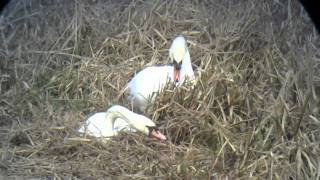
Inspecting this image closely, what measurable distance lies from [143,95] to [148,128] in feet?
1.51

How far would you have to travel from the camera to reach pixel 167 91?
14.6 ft

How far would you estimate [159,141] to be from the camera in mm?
4070

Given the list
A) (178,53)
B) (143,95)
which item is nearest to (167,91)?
(143,95)

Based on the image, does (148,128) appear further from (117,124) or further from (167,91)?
(167,91)

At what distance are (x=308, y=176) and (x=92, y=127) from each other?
4.31ft

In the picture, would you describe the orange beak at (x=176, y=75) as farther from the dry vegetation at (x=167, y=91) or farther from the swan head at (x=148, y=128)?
the swan head at (x=148, y=128)

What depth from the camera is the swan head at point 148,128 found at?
13.4ft

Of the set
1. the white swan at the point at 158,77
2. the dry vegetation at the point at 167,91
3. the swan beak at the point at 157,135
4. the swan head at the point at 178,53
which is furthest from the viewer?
the swan head at the point at 178,53

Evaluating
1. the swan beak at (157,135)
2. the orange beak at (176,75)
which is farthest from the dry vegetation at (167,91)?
the orange beak at (176,75)

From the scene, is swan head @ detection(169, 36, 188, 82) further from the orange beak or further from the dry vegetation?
the dry vegetation

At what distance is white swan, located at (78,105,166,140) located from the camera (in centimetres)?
413

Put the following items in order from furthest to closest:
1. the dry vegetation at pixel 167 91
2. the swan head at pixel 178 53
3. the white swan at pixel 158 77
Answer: the swan head at pixel 178 53 → the white swan at pixel 158 77 → the dry vegetation at pixel 167 91

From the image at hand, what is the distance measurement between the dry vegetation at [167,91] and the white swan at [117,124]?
6 cm

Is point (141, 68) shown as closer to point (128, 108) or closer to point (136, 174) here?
point (128, 108)
